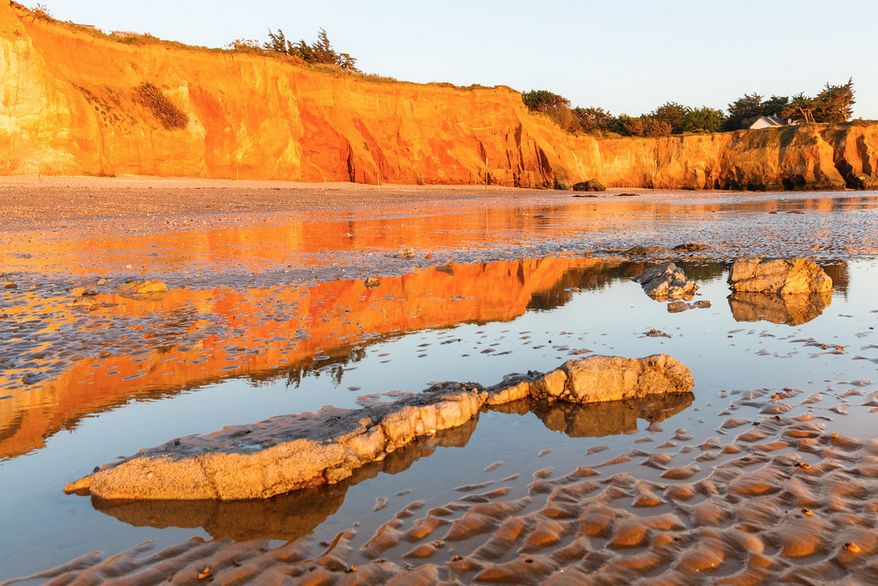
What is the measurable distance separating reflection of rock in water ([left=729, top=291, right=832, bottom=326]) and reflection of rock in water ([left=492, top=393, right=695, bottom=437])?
3.48 meters

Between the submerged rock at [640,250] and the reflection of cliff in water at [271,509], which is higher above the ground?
the submerged rock at [640,250]

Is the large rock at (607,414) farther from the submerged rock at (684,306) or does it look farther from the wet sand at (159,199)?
the wet sand at (159,199)

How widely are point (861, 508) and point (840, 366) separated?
287 centimetres

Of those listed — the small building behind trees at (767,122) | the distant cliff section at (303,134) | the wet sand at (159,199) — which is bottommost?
the wet sand at (159,199)

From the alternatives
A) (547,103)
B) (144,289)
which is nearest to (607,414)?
(144,289)

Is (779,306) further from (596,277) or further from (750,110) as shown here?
(750,110)

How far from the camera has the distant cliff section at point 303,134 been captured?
31703 mm

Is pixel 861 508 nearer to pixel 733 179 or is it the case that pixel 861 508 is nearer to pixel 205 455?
pixel 205 455

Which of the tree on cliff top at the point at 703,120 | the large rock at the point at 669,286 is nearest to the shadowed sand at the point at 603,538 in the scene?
the large rock at the point at 669,286

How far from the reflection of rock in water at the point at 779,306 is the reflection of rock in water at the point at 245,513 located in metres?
6.26

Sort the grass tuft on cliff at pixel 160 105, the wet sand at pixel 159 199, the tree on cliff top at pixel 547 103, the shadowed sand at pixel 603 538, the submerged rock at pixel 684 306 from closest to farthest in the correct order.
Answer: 1. the shadowed sand at pixel 603 538
2. the submerged rock at pixel 684 306
3. the wet sand at pixel 159 199
4. the grass tuft on cliff at pixel 160 105
5. the tree on cliff top at pixel 547 103

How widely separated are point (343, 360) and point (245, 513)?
273cm

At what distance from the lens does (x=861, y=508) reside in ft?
9.91

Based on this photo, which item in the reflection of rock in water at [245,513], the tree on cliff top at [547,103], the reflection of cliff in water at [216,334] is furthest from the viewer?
the tree on cliff top at [547,103]
